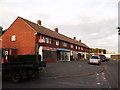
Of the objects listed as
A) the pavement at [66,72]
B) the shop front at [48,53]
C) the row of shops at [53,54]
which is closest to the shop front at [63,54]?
the row of shops at [53,54]

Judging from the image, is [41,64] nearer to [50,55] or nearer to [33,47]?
[33,47]

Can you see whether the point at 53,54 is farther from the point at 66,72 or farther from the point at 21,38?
the point at 66,72

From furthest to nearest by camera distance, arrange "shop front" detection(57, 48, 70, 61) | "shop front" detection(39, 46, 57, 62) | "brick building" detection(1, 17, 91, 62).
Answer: "shop front" detection(57, 48, 70, 61) → "shop front" detection(39, 46, 57, 62) → "brick building" detection(1, 17, 91, 62)

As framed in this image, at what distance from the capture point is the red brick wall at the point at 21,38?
73.6 feet

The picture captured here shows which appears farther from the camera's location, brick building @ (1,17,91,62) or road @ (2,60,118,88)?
brick building @ (1,17,91,62)

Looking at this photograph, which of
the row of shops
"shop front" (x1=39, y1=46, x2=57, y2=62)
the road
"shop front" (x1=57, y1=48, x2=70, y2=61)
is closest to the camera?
the road

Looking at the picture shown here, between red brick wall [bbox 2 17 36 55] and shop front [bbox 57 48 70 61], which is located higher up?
red brick wall [bbox 2 17 36 55]

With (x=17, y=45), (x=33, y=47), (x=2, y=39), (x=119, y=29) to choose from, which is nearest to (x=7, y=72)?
(x=33, y=47)

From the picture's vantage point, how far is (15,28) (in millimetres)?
24484

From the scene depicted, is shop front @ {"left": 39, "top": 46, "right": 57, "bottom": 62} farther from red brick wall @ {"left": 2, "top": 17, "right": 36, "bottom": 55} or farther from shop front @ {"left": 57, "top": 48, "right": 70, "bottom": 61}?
shop front @ {"left": 57, "top": 48, "right": 70, "bottom": 61}

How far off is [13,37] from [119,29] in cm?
2365

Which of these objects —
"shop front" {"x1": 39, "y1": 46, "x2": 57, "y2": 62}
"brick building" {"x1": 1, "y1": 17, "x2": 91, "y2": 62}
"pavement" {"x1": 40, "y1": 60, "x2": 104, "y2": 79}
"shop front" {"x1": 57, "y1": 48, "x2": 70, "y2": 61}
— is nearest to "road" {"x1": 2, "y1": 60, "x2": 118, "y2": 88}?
"pavement" {"x1": 40, "y1": 60, "x2": 104, "y2": 79}

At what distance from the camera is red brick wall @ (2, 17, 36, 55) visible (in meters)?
22.4

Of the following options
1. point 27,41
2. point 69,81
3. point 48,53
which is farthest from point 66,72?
point 27,41
